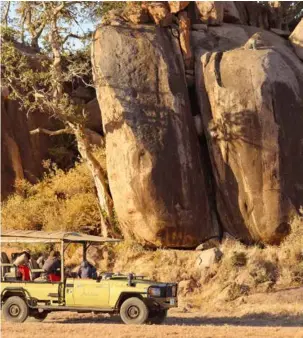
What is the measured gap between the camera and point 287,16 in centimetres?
3069

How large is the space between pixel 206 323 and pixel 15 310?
3954mm

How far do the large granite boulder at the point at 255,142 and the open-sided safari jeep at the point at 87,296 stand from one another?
21.0 ft

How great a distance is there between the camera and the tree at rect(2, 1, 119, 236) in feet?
83.4

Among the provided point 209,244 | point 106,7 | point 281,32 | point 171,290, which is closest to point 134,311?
→ point 171,290

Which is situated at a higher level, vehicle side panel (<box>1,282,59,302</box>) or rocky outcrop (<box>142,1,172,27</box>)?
rocky outcrop (<box>142,1,172,27</box>)

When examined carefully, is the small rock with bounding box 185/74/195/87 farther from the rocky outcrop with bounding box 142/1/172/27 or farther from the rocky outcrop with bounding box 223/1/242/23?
the rocky outcrop with bounding box 223/1/242/23

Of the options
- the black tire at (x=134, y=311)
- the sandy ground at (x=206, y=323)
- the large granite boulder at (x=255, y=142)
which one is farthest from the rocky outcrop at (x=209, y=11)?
the black tire at (x=134, y=311)

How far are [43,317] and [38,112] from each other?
14459 mm

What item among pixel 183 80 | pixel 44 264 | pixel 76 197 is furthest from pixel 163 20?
pixel 44 264

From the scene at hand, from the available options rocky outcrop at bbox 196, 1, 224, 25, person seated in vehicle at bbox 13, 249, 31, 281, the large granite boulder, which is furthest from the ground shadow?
rocky outcrop at bbox 196, 1, 224, 25

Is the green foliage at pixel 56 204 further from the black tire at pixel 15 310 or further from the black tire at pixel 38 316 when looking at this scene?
the black tire at pixel 15 310

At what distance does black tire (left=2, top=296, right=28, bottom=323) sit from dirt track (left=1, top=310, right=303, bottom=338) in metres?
0.50

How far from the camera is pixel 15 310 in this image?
17297 mm

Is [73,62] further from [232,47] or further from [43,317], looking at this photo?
[43,317]
